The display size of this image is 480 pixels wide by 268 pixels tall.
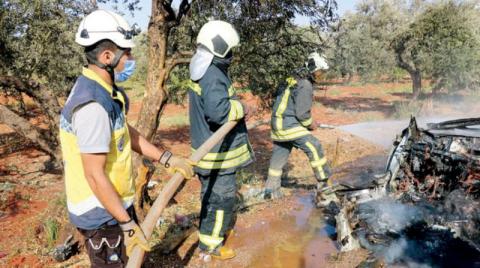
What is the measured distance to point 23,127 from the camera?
16.2ft

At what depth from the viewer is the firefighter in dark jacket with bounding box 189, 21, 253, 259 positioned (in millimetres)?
3533

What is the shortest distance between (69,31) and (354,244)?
16.9ft

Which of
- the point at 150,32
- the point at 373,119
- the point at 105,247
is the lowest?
the point at 373,119

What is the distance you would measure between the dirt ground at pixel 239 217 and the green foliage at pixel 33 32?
2070 millimetres

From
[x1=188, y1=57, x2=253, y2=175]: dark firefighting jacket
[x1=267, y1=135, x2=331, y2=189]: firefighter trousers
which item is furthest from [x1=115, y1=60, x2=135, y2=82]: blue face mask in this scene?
[x1=267, y1=135, x2=331, y2=189]: firefighter trousers

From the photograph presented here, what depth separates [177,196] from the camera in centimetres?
596

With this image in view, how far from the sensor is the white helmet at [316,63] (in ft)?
17.7

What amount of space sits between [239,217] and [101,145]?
3.30 m

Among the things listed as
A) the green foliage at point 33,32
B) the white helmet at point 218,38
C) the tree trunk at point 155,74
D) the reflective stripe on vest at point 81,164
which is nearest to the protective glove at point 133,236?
the reflective stripe on vest at point 81,164

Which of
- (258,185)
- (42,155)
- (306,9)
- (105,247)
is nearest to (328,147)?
(258,185)

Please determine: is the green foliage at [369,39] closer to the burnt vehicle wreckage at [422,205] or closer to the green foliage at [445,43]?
the green foliage at [445,43]

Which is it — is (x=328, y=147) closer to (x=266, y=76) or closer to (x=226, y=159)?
(x=266, y=76)

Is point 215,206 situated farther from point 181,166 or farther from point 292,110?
point 292,110

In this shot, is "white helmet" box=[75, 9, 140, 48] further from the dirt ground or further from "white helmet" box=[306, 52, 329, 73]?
"white helmet" box=[306, 52, 329, 73]
